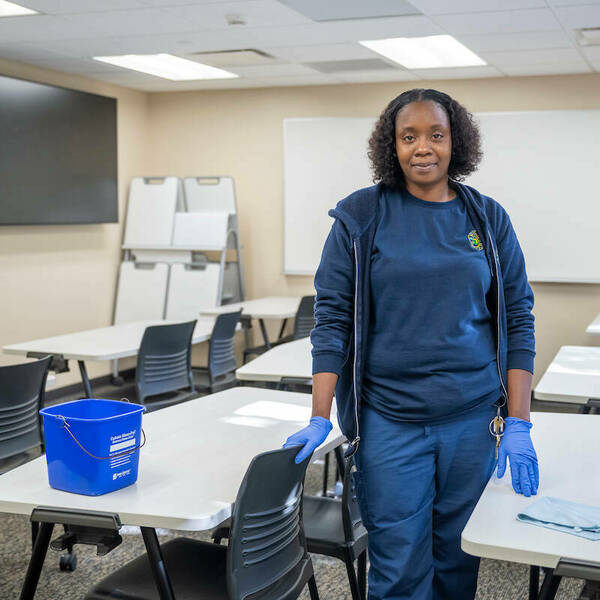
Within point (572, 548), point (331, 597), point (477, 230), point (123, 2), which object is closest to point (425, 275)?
point (477, 230)

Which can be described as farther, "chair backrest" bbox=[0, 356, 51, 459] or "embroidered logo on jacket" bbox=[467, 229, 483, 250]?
"chair backrest" bbox=[0, 356, 51, 459]

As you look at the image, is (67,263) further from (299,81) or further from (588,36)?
(588,36)

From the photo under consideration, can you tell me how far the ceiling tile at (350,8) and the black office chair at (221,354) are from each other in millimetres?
1846

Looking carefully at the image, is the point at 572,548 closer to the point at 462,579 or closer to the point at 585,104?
the point at 462,579

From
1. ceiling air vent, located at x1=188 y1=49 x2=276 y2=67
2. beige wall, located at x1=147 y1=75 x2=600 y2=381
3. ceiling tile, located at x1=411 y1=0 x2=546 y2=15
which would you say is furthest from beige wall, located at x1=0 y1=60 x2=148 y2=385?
ceiling tile, located at x1=411 y1=0 x2=546 y2=15

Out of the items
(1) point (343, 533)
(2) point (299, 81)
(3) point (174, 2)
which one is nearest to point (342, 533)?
(1) point (343, 533)

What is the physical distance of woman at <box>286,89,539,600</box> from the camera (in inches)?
73.2

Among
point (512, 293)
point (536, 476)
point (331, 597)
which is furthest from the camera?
point (331, 597)

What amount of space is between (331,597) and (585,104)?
4.76m

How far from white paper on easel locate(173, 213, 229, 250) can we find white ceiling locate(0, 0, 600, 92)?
51.0 inches

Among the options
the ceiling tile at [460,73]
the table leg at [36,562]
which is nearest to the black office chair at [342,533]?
the table leg at [36,562]

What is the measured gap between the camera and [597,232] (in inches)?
253

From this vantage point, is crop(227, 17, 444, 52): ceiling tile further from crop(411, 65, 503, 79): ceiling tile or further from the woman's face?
the woman's face

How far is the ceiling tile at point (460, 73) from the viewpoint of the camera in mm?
6156
